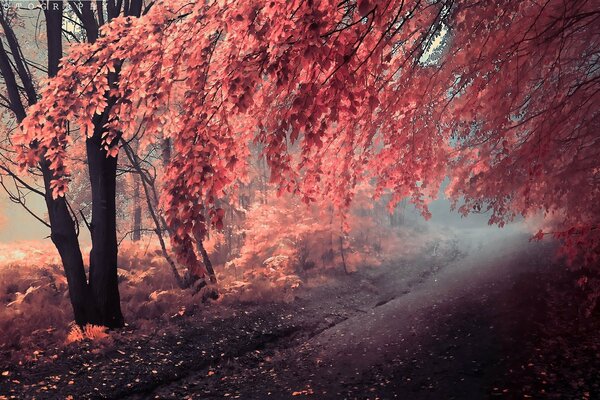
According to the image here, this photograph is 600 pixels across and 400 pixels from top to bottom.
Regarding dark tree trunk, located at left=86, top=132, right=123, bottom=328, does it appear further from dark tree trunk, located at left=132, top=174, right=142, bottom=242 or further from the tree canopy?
dark tree trunk, located at left=132, top=174, right=142, bottom=242

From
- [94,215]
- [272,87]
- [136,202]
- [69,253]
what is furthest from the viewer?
[136,202]

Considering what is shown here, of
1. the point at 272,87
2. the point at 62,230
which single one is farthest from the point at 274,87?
the point at 62,230

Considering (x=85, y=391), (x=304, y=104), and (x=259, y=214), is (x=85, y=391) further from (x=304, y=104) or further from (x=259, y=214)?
(x=259, y=214)

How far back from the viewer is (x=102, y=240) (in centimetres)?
823

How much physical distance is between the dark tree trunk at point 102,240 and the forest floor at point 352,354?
0.71 metres

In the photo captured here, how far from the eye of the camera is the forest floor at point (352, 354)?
5328 millimetres

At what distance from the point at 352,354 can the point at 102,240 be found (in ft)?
19.3

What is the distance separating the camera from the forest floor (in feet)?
17.5

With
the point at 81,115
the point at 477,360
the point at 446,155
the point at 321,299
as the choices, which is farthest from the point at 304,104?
the point at 321,299

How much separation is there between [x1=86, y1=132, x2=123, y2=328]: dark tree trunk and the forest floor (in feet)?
2.32

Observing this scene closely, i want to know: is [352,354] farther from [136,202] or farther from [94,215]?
[136,202]

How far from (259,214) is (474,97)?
885 cm

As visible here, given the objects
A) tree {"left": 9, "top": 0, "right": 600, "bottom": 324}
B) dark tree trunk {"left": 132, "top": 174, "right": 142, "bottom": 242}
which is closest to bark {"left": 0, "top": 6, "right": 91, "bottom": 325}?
tree {"left": 9, "top": 0, "right": 600, "bottom": 324}

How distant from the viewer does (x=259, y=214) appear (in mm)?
13383
